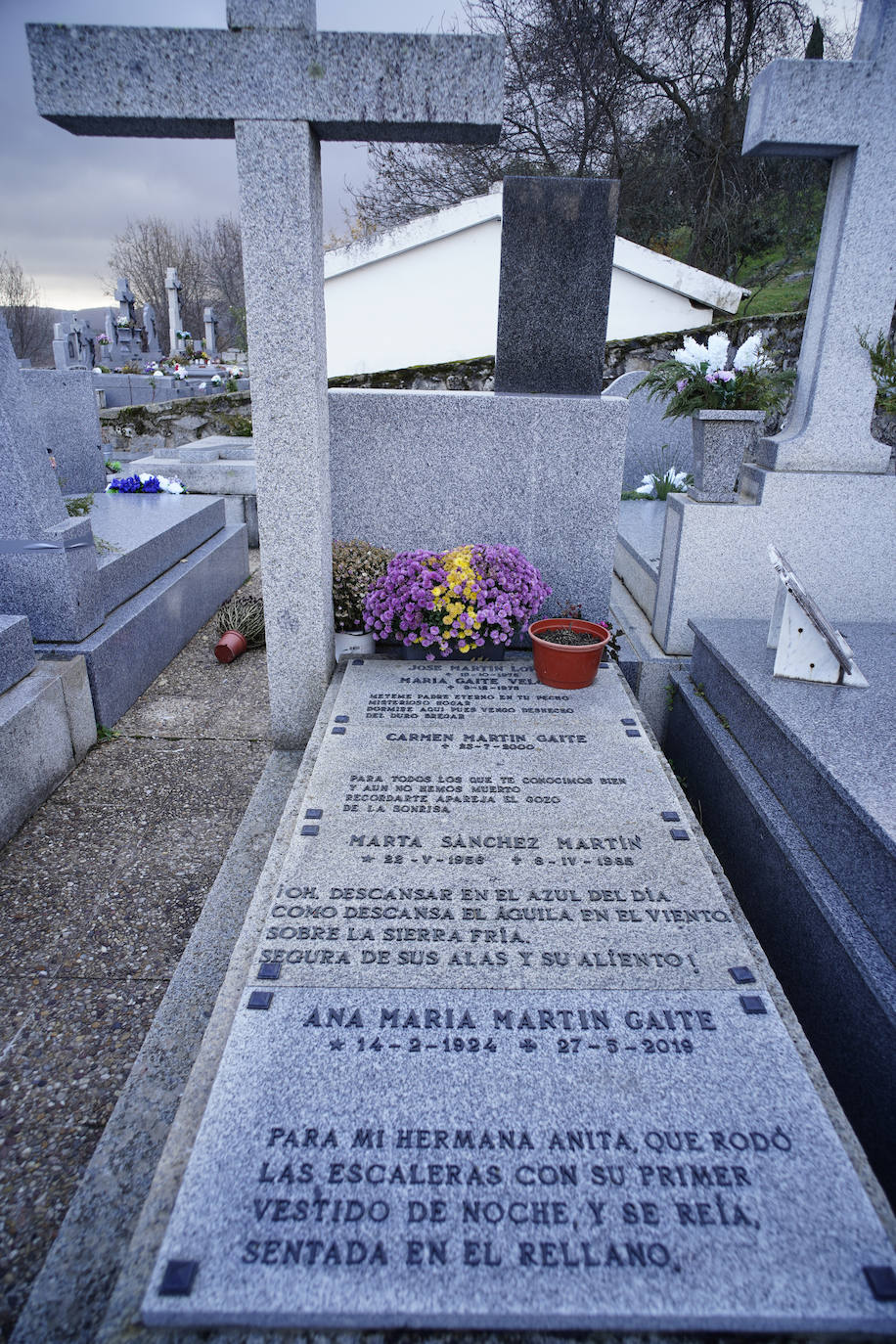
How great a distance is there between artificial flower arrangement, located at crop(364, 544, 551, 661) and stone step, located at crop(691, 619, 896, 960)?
0.95 metres

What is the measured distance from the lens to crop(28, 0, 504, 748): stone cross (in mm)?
2846

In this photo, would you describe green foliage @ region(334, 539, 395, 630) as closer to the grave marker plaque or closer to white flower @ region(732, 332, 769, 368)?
the grave marker plaque

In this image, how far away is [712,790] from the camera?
137 inches

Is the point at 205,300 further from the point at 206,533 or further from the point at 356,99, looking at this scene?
the point at 356,99

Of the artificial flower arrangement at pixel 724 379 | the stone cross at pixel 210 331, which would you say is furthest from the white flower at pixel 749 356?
the stone cross at pixel 210 331

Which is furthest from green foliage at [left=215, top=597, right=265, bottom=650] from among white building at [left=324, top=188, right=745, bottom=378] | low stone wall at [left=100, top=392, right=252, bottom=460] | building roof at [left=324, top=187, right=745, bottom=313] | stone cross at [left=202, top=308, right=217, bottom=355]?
stone cross at [left=202, top=308, right=217, bottom=355]

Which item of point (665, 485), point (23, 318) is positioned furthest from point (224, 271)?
point (665, 485)

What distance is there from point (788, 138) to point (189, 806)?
165 inches

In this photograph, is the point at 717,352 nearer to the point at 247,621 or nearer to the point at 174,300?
the point at 247,621

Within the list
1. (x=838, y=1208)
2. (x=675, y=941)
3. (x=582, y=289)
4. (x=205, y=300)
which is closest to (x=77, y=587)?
(x=582, y=289)

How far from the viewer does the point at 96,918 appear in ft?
9.83

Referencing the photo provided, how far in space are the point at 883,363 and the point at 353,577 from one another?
2.78 metres

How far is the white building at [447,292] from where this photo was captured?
13.0 metres

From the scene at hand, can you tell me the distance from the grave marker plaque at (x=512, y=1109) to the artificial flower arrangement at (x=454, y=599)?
4.28 feet
